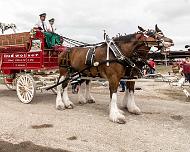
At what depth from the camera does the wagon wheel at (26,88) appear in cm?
1163

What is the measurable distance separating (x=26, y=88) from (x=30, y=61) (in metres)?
0.94

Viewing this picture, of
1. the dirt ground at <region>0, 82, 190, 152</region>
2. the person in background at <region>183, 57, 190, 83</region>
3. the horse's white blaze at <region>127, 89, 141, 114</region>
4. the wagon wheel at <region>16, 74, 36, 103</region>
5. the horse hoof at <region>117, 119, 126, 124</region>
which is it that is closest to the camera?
the dirt ground at <region>0, 82, 190, 152</region>

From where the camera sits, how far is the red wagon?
11648 mm

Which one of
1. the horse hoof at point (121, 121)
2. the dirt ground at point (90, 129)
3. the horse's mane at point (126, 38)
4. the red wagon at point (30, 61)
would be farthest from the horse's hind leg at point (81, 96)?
the horse hoof at point (121, 121)

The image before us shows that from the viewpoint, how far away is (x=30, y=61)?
39.0 feet

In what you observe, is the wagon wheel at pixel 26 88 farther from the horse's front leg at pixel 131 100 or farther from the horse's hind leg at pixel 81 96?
the horse's front leg at pixel 131 100

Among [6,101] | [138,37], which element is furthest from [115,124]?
[6,101]

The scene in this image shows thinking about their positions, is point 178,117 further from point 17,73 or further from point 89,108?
point 17,73

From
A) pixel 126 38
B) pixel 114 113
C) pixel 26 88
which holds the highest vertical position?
pixel 126 38

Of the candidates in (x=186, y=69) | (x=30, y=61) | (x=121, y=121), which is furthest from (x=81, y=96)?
(x=186, y=69)

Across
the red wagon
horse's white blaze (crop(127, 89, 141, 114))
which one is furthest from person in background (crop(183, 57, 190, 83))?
the red wagon

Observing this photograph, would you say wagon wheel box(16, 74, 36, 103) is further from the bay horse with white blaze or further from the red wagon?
the bay horse with white blaze

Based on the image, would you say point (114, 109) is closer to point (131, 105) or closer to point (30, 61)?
point (131, 105)

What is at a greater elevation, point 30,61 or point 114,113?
point 30,61
